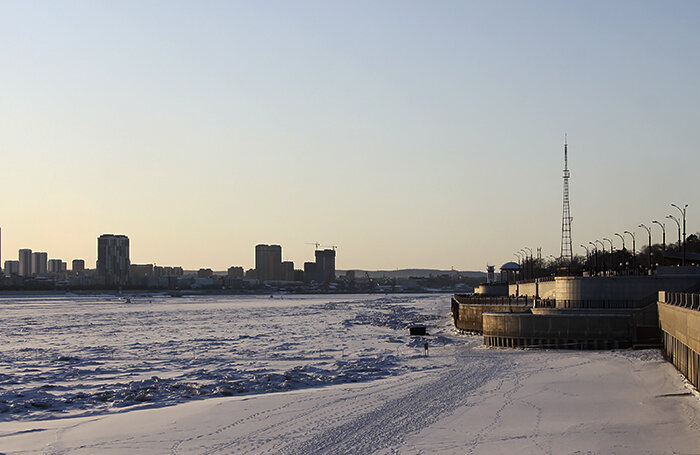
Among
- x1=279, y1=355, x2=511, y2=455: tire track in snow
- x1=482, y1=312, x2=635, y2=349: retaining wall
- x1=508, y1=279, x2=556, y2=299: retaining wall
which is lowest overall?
x1=279, y1=355, x2=511, y2=455: tire track in snow

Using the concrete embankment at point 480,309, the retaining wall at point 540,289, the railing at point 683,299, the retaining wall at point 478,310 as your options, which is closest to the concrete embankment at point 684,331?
the railing at point 683,299

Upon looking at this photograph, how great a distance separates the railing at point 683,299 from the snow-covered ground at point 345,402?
3.79 m

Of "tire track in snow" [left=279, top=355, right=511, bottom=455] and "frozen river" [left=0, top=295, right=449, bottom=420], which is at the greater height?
"tire track in snow" [left=279, top=355, right=511, bottom=455]

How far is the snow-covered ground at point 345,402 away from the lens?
93.2 ft

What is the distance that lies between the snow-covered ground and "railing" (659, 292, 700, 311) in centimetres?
379

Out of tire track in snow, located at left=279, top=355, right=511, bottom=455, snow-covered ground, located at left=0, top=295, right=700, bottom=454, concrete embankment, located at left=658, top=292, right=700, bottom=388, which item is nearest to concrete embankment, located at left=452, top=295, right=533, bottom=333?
snow-covered ground, located at left=0, top=295, right=700, bottom=454

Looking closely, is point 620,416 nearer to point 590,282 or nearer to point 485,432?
point 485,432

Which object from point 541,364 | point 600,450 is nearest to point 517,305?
point 541,364

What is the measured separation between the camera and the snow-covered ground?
28406mm

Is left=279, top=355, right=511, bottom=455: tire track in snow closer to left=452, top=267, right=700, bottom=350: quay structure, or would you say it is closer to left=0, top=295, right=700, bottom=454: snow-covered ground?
left=0, top=295, right=700, bottom=454: snow-covered ground

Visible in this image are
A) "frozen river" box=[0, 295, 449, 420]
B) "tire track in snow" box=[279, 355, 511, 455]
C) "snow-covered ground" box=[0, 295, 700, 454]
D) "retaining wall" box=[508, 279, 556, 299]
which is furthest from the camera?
"retaining wall" box=[508, 279, 556, 299]

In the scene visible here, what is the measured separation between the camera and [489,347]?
211 feet

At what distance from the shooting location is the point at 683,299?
41.6 m

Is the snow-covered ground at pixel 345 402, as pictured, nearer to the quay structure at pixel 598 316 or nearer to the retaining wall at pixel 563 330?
the retaining wall at pixel 563 330
